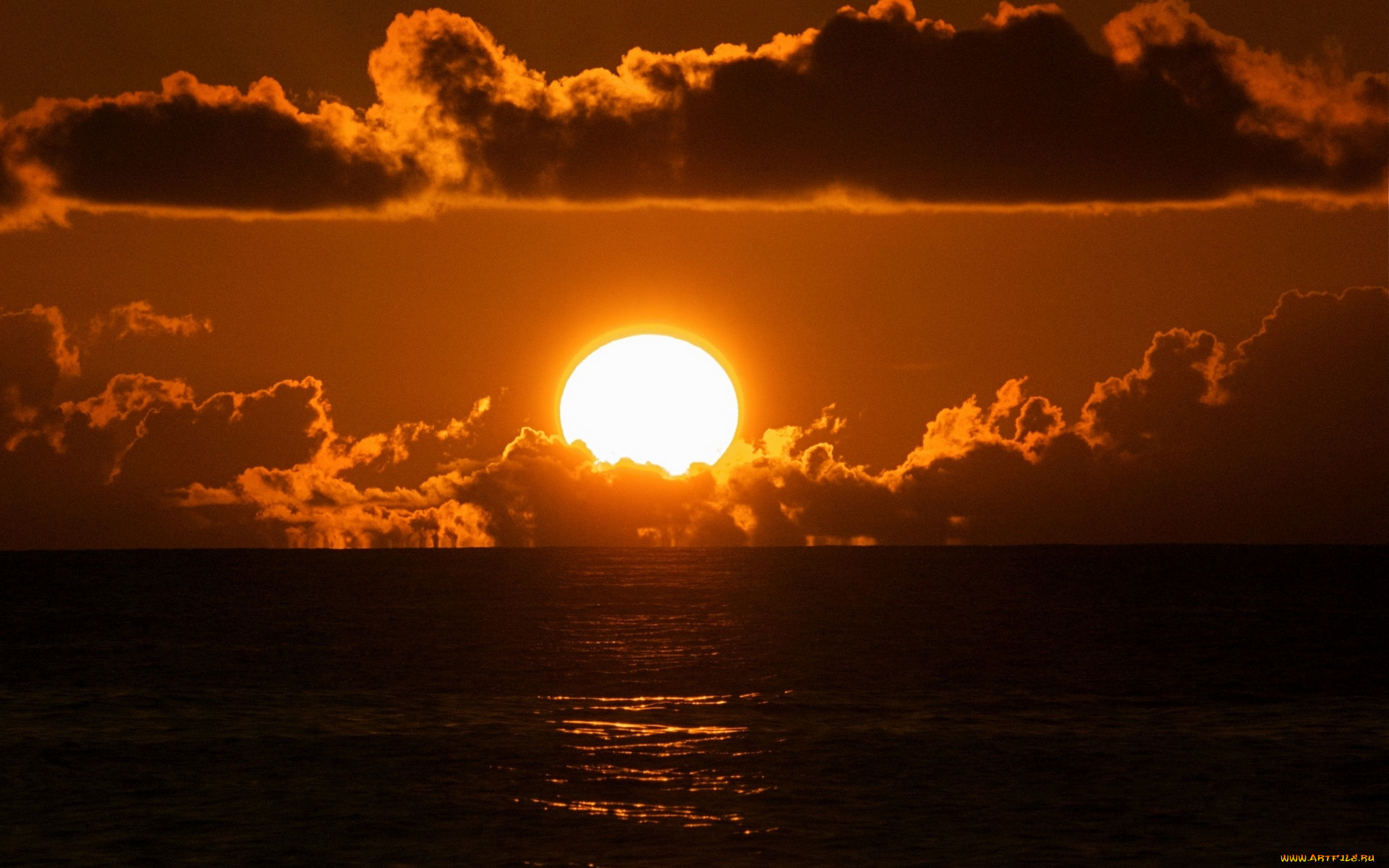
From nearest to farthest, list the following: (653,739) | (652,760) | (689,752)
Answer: (652,760)
(689,752)
(653,739)

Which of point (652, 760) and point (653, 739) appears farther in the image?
point (653, 739)

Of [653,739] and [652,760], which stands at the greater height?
[653,739]

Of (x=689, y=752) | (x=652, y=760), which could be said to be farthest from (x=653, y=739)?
(x=652, y=760)

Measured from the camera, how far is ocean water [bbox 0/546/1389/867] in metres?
39.1

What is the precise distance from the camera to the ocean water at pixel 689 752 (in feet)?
128

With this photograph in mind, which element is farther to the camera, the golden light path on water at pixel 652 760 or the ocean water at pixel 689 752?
the golden light path on water at pixel 652 760

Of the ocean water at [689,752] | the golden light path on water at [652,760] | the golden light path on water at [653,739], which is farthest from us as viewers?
the golden light path on water at [653,739]

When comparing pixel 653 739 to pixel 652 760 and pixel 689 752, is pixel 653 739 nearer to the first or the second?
pixel 689 752

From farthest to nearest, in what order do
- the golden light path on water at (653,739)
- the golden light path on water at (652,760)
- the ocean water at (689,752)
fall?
1. the golden light path on water at (653,739)
2. the golden light path on water at (652,760)
3. the ocean water at (689,752)

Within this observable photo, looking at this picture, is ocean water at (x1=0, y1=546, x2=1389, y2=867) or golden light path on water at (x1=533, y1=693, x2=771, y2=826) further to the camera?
golden light path on water at (x1=533, y1=693, x2=771, y2=826)

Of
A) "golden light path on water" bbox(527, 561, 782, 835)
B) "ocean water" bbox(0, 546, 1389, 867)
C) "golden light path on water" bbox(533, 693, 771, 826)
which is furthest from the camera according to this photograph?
"golden light path on water" bbox(527, 561, 782, 835)

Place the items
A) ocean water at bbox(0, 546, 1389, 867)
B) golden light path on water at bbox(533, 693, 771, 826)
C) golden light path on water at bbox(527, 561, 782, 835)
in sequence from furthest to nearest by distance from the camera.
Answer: golden light path on water at bbox(527, 561, 782, 835), golden light path on water at bbox(533, 693, 771, 826), ocean water at bbox(0, 546, 1389, 867)

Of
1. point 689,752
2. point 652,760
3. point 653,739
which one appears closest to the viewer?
point 652,760

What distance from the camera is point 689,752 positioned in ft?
176
